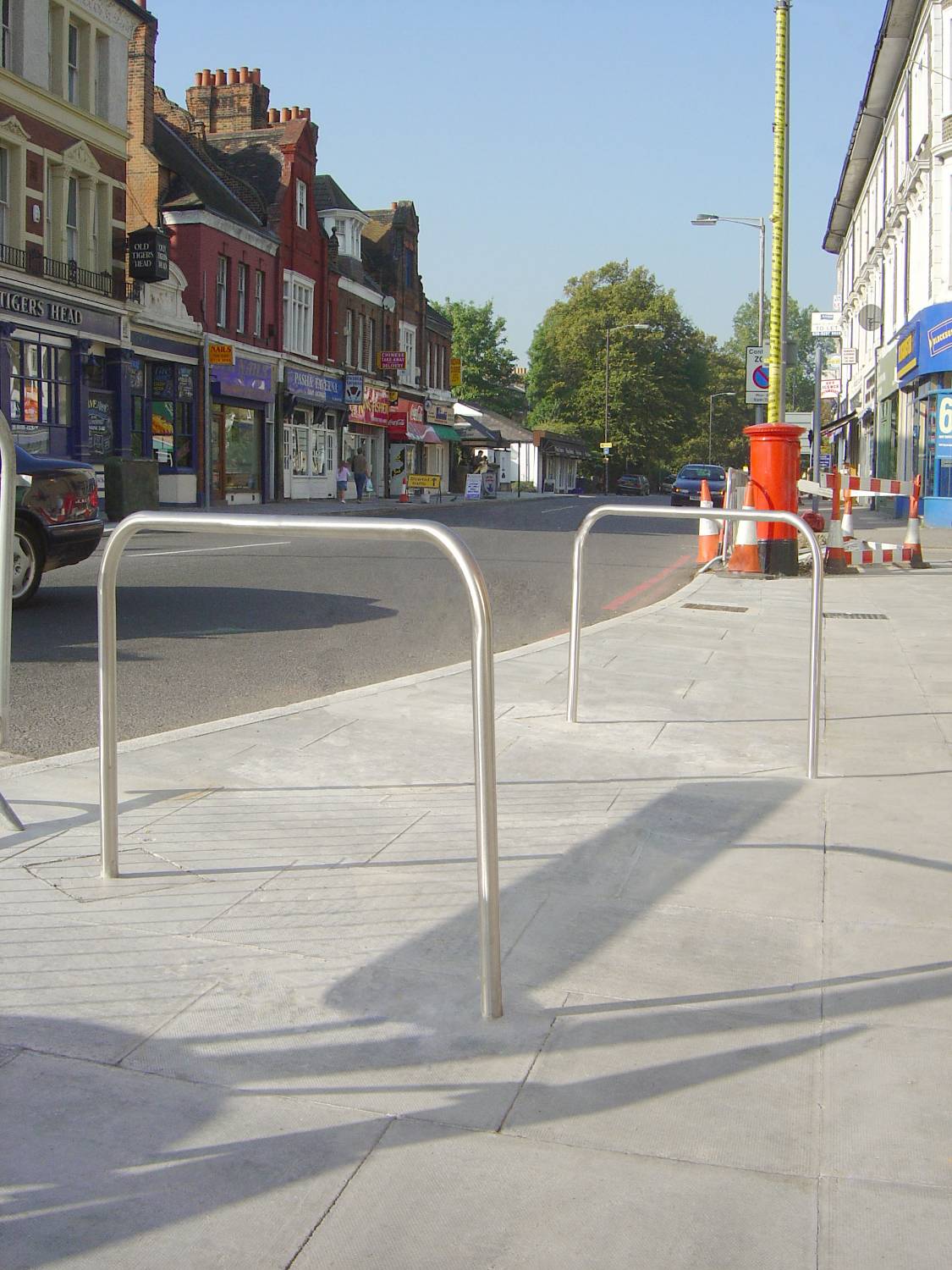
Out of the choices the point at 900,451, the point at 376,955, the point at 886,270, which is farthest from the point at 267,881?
the point at 886,270

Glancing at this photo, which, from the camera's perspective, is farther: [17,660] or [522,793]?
[17,660]

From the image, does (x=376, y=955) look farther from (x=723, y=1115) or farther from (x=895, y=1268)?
(x=895, y=1268)

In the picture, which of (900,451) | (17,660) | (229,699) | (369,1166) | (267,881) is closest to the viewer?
(369,1166)

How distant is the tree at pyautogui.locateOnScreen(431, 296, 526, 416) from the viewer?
94.7 metres

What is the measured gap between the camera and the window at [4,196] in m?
26.5

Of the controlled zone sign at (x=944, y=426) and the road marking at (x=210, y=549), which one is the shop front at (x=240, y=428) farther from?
the controlled zone sign at (x=944, y=426)

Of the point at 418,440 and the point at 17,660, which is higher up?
the point at 418,440

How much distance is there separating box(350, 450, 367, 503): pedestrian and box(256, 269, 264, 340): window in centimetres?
806

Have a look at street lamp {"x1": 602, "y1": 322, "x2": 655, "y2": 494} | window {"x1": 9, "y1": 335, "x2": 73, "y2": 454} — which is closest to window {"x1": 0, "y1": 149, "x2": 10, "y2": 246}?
window {"x1": 9, "y1": 335, "x2": 73, "y2": 454}

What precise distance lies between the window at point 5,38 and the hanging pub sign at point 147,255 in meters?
4.69

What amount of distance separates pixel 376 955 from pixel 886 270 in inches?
1569

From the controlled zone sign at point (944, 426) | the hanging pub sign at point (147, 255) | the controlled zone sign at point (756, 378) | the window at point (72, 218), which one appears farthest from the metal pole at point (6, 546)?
the hanging pub sign at point (147, 255)

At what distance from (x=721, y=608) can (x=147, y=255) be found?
888 inches

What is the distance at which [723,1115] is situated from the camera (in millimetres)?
2752
